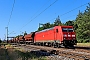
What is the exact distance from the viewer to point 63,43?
29125 millimetres

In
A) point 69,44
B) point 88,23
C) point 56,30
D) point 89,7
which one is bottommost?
point 69,44

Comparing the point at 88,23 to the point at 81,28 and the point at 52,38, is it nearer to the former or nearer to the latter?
the point at 81,28

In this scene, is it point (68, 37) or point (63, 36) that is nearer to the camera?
point (63, 36)

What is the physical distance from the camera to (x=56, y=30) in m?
31.2

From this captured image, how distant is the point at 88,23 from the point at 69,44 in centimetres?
4217

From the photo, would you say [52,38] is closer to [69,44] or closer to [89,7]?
[69,44]

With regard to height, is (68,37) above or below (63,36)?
below

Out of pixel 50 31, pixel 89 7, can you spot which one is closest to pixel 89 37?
pixel 89 7

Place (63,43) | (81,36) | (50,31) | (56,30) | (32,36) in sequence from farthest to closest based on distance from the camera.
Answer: (81,36) < (32,36) < (50,31) < (56,30) < (63,43)

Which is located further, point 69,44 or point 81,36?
point 81,36

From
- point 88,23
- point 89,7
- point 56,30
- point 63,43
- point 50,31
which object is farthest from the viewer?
point 89,7

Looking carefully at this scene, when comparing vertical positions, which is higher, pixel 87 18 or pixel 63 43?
pixel 87 18

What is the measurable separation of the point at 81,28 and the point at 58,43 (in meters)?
45.6

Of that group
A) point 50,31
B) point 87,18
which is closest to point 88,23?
point 87,18
